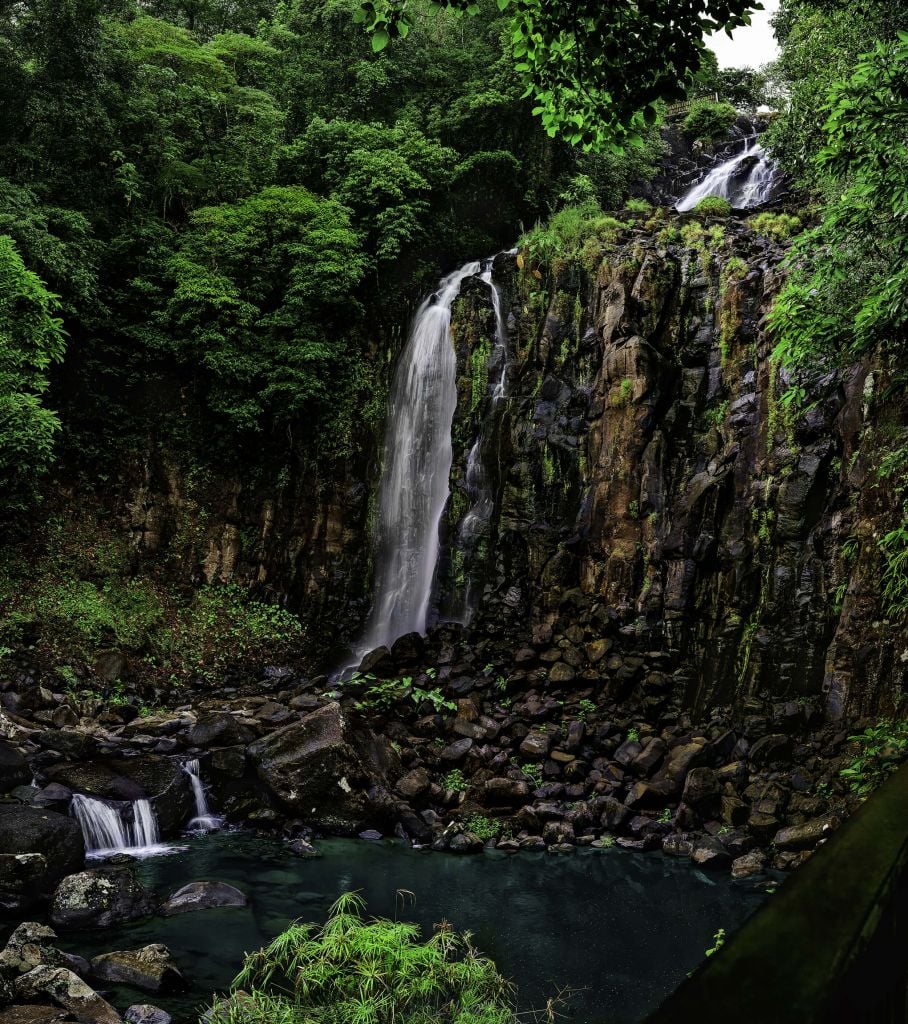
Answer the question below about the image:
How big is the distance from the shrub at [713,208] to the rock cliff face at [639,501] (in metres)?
0.81

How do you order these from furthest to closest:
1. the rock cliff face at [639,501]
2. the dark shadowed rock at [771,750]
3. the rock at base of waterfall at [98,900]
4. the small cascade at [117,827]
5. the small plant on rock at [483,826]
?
1. the rock cliff face at [639,501]
2. the dark shadowed rock at [771,750]
3. the small plant on rock at [483,826]
4. the small cascade at [117,827]
5. the rock at base of waterfall at [98,900]

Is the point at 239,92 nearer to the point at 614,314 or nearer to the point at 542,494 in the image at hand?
the point at 614,314

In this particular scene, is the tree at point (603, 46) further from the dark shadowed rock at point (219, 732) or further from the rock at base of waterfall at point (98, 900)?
the dark shadowed rock at point (219, 732)

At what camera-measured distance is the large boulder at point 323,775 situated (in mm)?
10461

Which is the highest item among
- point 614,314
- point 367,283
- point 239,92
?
point 239,92

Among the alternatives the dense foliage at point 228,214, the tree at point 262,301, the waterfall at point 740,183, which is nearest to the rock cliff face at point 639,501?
the dense foliage at point 228,214

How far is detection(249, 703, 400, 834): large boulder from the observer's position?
34.3 feet

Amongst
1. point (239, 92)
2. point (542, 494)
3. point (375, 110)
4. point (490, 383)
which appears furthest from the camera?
point (375, 110)

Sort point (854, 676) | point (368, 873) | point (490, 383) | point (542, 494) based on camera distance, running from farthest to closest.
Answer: point (490, 383) → point (542, 494) → point (854, 676) → point (368, 873)

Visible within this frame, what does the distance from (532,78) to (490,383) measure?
38.8 ft

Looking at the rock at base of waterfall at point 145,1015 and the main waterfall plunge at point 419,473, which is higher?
the main waterfall plunge at point 419,473

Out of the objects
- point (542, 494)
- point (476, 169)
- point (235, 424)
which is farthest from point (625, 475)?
point (476, 169)

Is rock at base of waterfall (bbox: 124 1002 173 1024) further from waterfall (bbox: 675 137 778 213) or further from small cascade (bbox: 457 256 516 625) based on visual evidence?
waterfall (bbox: 675 137 778 213)

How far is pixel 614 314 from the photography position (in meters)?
15.0
